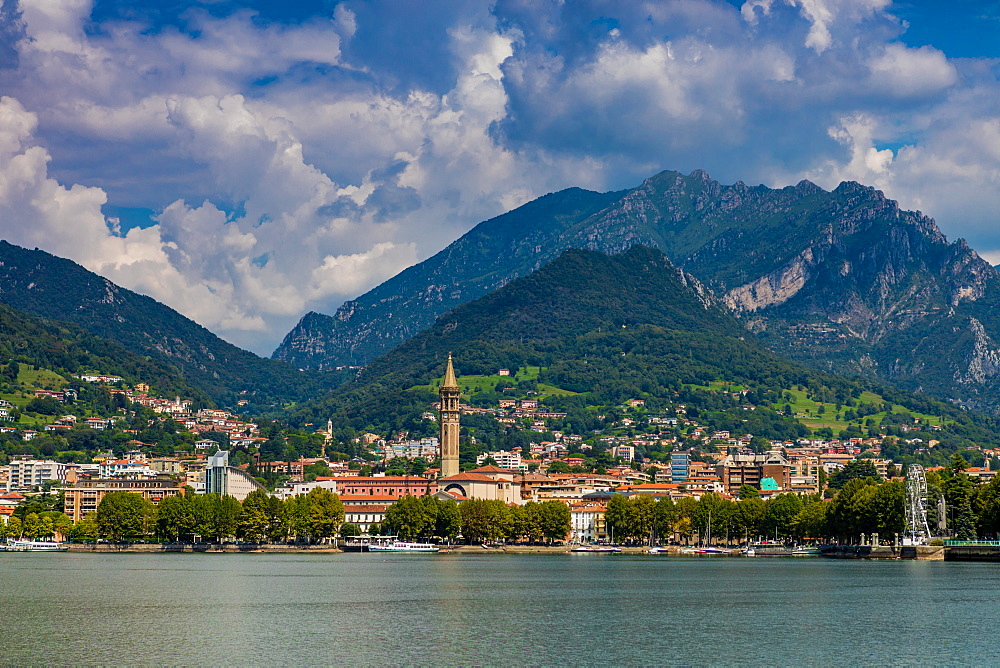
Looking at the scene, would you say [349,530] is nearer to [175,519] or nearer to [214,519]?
[214,519]

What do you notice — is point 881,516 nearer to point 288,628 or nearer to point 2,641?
point 288,628

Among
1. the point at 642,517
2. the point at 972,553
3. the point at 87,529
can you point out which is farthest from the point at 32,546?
the point at 972,553

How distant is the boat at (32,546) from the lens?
546ft

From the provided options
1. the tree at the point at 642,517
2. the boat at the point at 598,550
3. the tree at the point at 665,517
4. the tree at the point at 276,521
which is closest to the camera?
the tree at the point at 276,521

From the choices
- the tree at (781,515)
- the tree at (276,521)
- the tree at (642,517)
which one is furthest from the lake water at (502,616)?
the tree at (642,517)

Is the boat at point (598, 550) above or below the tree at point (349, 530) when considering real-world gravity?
below

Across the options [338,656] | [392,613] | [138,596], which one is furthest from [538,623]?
[138,596]

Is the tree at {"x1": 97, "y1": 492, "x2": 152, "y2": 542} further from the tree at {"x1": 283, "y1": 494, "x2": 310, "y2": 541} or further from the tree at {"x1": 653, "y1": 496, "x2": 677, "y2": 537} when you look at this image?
the tree at {"x1": 653, "y1": 496, "x2": 677, "y2": 537}

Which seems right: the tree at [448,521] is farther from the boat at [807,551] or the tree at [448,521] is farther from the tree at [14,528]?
the tree at [14,528]

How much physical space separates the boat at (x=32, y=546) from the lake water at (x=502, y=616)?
53.8m

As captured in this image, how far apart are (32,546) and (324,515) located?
3427 centimetres

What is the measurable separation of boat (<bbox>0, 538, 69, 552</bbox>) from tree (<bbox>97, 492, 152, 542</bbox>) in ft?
18.9

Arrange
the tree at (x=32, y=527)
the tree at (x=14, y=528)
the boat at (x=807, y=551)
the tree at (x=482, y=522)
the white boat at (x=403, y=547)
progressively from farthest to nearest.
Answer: the tree at (x=32, y=527)
the tree at (x=14, y=528)
the tree at (x=482, y=522)
the white boat at (x=403, y=547)
the boat at (x=807, y=551)

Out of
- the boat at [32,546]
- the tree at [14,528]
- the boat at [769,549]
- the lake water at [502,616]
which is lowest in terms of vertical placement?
the lake water at [502,616]
